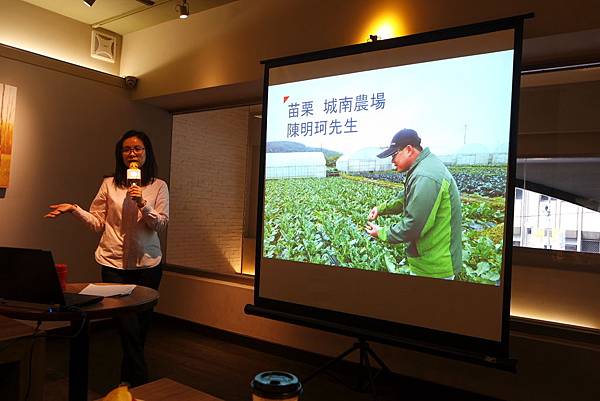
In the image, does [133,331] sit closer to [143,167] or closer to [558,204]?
[143,167]

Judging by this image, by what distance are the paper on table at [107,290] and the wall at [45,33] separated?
9.65 feet

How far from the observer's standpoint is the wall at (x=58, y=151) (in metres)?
3.96

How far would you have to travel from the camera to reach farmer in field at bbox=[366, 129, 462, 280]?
257 centimetres

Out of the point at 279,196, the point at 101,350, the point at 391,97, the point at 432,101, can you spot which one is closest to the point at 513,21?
the point at 432,101

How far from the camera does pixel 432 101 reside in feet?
8.74

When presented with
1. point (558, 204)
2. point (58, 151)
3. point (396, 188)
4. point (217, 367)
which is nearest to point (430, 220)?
point (396, 188)

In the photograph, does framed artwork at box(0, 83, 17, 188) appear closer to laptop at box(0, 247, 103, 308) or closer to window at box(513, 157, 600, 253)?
laptop at box(0, 247, 103, 308)

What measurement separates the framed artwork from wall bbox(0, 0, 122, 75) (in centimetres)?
47

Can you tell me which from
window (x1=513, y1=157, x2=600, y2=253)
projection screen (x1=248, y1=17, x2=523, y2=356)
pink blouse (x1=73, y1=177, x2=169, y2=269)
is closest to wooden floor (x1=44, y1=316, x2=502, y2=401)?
projection screen (x1=248, y1=17, x2=523, y2=356)

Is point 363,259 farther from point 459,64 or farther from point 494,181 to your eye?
point 459,64

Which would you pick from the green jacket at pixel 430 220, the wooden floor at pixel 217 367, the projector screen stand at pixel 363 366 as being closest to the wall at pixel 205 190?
the wooden floor at pixel 217 367

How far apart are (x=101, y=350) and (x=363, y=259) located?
2.53 meters

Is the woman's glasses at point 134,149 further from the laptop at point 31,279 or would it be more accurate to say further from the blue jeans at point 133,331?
the laptop at point 31,279

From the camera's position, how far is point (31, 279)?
5.75 feet
